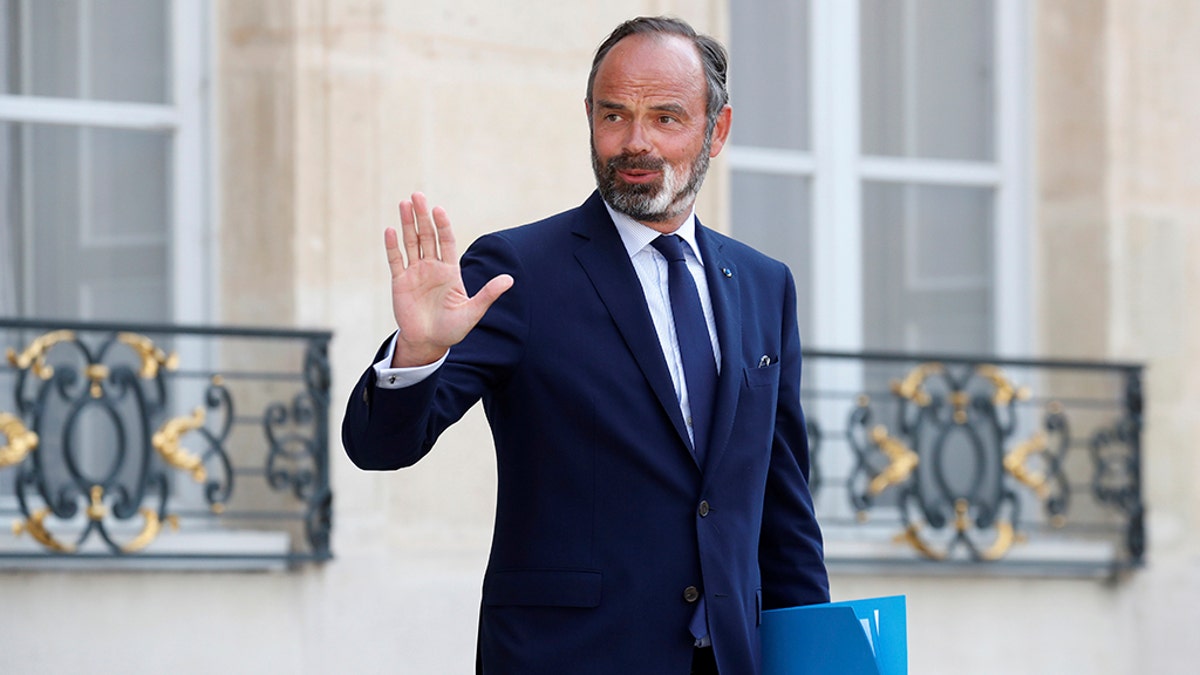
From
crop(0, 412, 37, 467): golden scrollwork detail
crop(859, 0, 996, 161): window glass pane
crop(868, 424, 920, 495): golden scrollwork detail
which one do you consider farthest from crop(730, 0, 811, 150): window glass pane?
crop(0, 412, 37, 467): golden scrollwork detail

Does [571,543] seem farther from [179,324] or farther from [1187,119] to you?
[1187,119]

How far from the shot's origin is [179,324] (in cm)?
530

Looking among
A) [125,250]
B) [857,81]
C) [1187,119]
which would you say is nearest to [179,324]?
[125,250]

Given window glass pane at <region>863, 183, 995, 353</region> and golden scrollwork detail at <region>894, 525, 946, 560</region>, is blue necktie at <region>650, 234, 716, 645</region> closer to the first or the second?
golden scrollwork detail at <region>894, 525, 946, 560</region>

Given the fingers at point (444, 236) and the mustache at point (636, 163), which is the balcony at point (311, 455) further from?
the fingers at point (444, 236)

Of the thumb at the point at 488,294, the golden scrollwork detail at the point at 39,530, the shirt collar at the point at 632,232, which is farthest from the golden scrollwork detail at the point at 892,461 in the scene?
the thumb at the point at 488,294

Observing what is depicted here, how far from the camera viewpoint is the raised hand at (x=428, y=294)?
7.59ft

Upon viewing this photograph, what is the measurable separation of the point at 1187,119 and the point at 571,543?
4696 millimetres

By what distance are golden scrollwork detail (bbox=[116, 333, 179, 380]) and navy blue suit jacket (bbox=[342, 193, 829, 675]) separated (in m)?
2.71

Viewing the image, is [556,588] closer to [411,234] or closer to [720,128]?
[411,234]

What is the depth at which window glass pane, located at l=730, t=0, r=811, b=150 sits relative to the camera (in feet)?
21.2

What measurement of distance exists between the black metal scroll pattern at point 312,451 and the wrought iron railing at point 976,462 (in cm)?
154

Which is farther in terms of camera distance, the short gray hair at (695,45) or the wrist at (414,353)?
the short gray hair at (695,45)

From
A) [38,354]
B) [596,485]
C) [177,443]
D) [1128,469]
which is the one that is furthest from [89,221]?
[1128,469]
